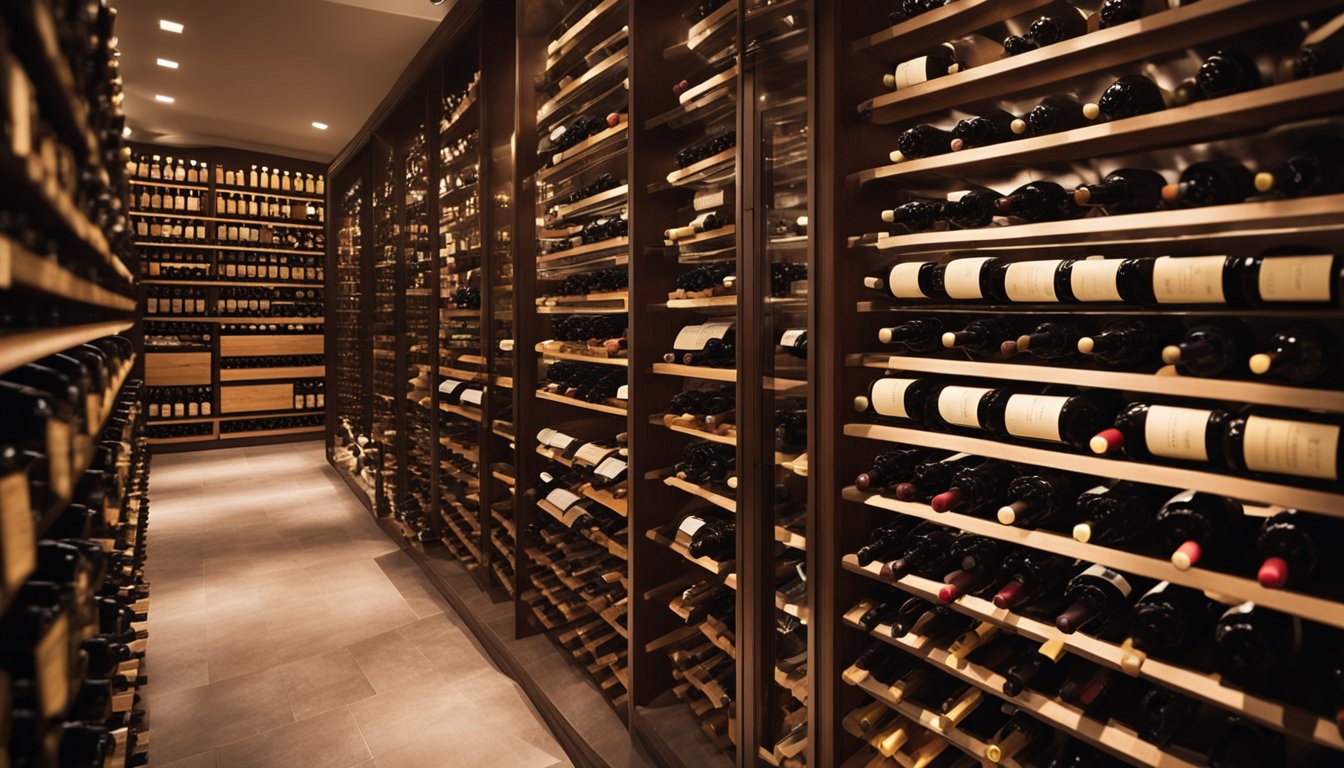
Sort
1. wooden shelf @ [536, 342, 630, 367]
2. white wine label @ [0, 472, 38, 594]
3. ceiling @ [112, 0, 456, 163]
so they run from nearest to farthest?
white wine label @ [0, 472, 38, 594]
wooden shelf @ [536, 342, 630, 367]
ceiling @ [112, 0, 456, 163]

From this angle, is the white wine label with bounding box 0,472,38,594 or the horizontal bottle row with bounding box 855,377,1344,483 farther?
the horizontal bottle row with bounding box 855,377,1344,483

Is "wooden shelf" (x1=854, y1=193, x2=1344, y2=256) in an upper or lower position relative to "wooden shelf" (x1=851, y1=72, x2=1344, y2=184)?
lower

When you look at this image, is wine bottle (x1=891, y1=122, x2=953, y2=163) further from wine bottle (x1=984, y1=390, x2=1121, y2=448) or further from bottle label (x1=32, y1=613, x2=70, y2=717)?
bottle label (x1=32, y1=613, x2=70, y2=717)

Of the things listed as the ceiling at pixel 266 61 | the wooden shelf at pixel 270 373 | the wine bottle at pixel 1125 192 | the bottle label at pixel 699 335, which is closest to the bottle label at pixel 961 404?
the wine bottle at pixel 1125 192

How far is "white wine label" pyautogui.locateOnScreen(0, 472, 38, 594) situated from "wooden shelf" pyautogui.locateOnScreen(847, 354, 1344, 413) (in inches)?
57.4

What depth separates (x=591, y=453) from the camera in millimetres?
2578

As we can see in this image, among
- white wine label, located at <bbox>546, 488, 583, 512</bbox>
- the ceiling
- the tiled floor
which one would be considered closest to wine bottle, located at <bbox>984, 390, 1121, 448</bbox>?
white wine label, located at <bbox>546, 488, 583, 512</bbox>

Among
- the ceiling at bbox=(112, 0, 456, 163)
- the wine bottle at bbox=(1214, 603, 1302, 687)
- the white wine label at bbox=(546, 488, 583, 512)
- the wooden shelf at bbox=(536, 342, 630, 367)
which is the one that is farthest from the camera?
the ceiling at bbox=(112, 0, 456, 163)

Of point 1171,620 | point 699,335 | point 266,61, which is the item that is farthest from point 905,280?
point 266,61

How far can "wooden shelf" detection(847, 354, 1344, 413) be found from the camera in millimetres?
1000

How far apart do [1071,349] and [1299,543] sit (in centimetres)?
49

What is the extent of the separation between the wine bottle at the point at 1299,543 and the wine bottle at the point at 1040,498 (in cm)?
34

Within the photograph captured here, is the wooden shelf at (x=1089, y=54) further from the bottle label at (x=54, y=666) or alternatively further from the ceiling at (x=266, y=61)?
the ceiling at (x=266, y=61)

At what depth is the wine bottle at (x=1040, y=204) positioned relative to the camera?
1.37 m
